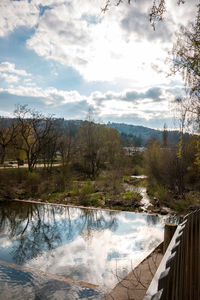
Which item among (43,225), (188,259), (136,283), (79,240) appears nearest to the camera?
(188,259)

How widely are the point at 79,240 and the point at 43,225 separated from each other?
244cm

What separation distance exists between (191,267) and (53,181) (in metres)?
16.8

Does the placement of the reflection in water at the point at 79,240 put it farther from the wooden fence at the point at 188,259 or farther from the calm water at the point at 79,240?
the wooden fence at the point at 188,259

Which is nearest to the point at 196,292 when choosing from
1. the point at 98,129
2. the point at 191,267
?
the point at 191,267

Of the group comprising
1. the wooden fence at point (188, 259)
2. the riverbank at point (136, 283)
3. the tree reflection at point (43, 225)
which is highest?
the wooden fence at point (188, 259)

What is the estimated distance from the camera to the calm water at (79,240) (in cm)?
605

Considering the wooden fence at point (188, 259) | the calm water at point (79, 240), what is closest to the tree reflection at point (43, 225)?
the calm water at point (79, 240)

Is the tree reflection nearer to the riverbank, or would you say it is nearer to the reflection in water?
the reflection in water

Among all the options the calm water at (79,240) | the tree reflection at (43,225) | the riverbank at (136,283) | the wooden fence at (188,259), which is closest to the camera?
the wooden fence at (188,259)

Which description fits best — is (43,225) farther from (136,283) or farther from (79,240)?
(136,283)

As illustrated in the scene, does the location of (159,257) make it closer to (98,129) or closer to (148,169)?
(148,169)

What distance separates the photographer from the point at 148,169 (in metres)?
19.6

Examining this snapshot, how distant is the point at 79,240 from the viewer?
8047mm

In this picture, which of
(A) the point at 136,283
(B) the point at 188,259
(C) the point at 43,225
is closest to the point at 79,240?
(C) the point at 43,225
